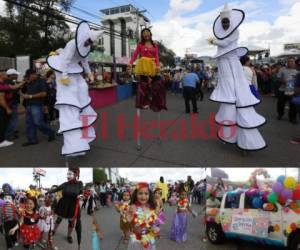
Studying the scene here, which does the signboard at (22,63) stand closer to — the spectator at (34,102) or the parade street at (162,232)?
the spectator at (34,102)

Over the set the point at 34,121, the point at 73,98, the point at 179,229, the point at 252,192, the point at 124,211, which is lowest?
the point at 179,229

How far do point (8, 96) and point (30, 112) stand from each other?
2.57 ft

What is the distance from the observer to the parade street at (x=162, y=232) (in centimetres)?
501

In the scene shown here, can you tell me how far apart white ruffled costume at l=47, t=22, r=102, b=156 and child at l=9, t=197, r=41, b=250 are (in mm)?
1297

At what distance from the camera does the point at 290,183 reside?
5707 mm

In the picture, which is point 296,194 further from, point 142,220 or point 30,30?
point 30,30

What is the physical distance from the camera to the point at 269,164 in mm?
5758

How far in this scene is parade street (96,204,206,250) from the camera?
501cm

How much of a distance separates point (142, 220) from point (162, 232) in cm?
241

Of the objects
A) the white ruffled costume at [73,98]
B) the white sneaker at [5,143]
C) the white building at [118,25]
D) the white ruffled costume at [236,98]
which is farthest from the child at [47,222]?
the white building at [118,25]

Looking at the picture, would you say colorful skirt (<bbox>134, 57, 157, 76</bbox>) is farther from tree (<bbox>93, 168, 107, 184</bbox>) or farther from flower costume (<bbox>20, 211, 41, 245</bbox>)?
flower costume (<bbox>20, 211, 41, 245</bbox>)

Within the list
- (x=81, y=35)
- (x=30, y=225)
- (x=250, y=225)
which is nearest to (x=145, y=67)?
(x=81, y=35)

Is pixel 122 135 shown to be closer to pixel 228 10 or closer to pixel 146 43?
pixel 146 43

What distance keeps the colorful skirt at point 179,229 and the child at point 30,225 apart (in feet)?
7.61
